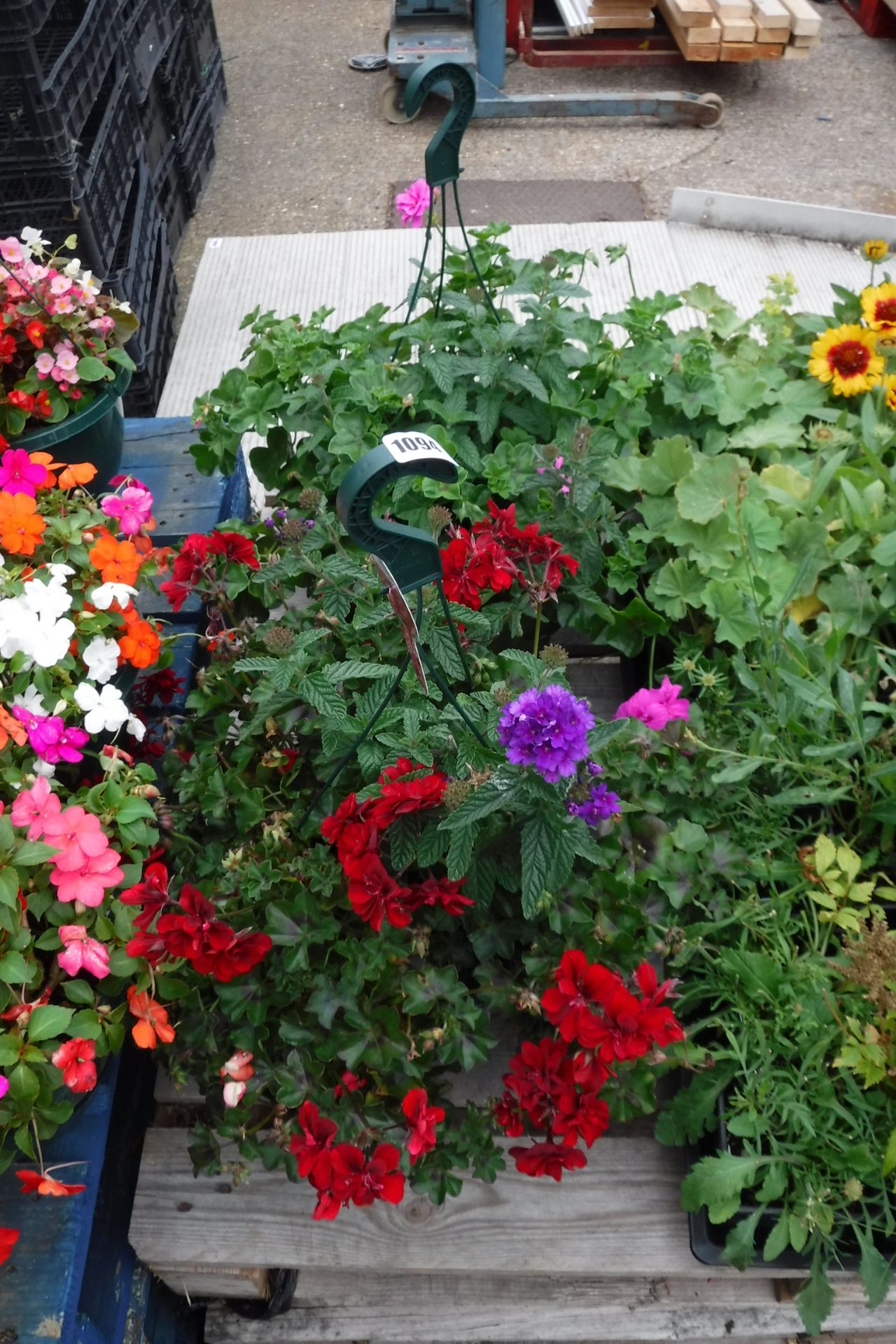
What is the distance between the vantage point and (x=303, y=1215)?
130cm

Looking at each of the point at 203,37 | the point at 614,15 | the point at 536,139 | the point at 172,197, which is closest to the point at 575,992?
the point at 172,197

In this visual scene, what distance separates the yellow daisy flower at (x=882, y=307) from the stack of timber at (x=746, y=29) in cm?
317

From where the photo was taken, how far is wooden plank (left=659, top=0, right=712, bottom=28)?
13.8 feet

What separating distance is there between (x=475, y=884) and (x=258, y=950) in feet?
0.85

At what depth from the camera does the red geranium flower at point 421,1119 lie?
108 centimetres

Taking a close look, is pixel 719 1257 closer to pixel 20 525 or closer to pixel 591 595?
pixel 591 595

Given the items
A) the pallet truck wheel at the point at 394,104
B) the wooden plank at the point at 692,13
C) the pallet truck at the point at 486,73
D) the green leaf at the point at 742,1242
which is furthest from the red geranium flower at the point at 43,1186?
the wooden plank at the point at 692,13

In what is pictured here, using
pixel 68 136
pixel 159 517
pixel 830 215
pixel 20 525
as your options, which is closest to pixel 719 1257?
pixel 20 525

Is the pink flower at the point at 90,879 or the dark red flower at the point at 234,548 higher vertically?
the dark red flower at the point at 234,548

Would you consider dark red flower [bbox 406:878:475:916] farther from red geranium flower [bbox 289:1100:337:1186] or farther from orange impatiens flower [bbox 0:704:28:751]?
orange impatiens flower [bbox 0:704:28:751]

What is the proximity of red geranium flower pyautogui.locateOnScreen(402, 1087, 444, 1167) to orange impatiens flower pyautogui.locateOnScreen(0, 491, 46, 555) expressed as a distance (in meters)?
0.86

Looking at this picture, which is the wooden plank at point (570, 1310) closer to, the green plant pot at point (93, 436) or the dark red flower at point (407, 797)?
the dark red flower at point (407, 797)

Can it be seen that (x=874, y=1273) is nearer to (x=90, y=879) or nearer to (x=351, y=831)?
(x=351, y=831)

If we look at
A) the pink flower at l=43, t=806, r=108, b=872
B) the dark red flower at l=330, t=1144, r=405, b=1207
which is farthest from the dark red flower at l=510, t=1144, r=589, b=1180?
the pink flower at l=43, t=806, r=108, b=872
